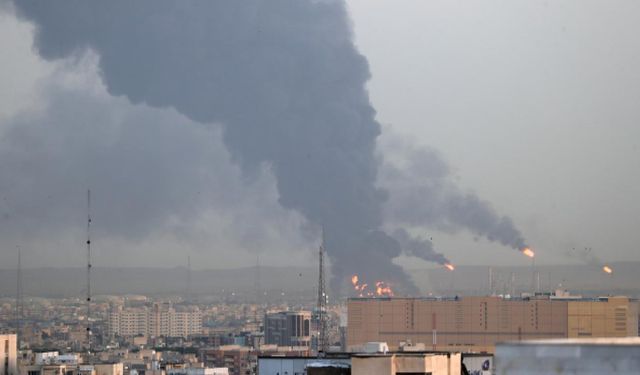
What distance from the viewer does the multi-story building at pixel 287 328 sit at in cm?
12900

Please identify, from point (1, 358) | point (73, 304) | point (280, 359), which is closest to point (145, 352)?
point (73, 304)

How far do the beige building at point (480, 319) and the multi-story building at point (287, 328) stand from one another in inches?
530

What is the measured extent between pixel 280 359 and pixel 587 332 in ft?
280

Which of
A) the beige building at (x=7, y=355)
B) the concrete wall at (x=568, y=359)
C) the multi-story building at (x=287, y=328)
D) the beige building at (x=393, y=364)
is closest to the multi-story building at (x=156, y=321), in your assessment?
the multi-story building at (x=287, y=328)

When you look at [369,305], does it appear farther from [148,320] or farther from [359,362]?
[359,362]

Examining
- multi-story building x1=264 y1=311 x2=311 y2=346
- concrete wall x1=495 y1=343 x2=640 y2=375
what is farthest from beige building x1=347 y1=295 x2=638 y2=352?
concrete wall x1=495 y1=343 x2=640 y2=375

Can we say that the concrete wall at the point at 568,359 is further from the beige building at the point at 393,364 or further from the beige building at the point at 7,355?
the beige building at the point at 7,355

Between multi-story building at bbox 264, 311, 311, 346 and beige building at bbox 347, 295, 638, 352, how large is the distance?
1347cm

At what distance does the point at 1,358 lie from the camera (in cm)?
3859

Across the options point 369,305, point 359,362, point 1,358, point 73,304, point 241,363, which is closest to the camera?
point 359,362

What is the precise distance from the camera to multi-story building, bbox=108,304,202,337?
11538cm

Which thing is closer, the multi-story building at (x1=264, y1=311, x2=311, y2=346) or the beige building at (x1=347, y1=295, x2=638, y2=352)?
the beige building at (x1=347, y1=295, x2=638, y2=352)

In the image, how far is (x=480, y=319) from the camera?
380ft

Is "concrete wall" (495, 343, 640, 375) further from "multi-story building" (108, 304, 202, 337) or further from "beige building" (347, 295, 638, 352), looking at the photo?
"multi-story building" (108, 304, 202, 337)
